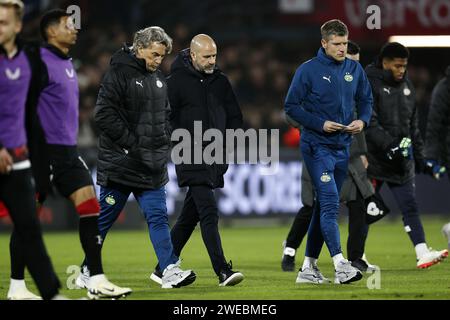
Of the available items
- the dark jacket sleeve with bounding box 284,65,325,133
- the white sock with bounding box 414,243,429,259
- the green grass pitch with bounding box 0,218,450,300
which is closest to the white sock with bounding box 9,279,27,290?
the green grass pitch with bounding box 0,218,450,300

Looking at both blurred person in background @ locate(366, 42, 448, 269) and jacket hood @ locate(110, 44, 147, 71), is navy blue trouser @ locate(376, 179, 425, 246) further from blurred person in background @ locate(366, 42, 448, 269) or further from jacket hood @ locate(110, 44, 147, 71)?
jacket hood @ locate(110, 44, 147, 71)

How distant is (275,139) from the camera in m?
21.0

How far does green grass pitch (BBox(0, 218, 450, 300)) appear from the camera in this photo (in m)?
10.1

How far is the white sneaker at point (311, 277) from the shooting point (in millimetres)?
11117

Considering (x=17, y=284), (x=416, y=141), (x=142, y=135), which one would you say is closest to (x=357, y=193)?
(x=416, y=141)

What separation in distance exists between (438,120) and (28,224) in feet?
20.3

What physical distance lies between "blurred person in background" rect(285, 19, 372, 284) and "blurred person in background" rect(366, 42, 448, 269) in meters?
1.68

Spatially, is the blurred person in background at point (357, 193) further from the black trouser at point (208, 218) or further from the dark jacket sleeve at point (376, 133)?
the black trouser at point (208, 218)

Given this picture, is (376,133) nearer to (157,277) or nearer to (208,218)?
(208,218)

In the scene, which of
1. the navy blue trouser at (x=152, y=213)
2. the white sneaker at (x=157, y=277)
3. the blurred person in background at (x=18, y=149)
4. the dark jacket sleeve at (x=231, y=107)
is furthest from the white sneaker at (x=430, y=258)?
the blurred person in background at (x=18, y=149)

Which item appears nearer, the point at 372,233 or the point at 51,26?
the point at 51,26
